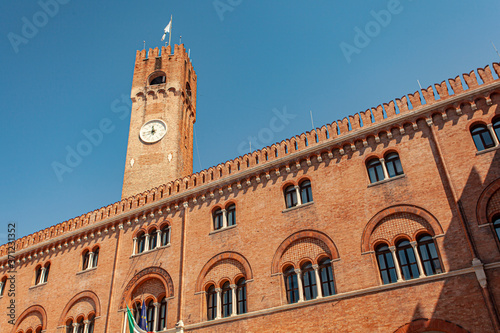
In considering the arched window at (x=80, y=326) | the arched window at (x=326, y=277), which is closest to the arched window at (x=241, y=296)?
the arched window at (x=326, y=277)

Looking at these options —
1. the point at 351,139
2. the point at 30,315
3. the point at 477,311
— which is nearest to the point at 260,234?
the point at 351,139

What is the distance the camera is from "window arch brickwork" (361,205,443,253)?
13242mm

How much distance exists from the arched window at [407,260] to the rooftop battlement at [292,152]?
3.92 m

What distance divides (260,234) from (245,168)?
3022 millimetres

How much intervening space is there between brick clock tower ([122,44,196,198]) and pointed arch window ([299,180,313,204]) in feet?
31.2

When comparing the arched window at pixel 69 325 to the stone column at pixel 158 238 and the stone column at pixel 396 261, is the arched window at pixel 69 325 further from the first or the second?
the stone column at pixel 396 261

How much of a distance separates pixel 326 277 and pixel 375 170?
4.04m

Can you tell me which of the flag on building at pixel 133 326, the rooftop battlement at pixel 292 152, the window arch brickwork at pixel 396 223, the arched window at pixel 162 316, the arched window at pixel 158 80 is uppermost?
the arched window at pixel 158 80

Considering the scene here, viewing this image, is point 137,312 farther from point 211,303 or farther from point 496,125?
point 496,125

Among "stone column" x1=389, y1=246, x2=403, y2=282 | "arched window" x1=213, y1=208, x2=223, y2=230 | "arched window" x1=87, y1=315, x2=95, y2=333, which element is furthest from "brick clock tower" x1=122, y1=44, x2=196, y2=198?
"stone column" x1=389, y1=246, x2=403, y2=282

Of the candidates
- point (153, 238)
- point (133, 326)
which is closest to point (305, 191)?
point (153, 238)

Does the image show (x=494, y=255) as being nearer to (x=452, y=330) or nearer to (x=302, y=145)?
(x=452, y=330)

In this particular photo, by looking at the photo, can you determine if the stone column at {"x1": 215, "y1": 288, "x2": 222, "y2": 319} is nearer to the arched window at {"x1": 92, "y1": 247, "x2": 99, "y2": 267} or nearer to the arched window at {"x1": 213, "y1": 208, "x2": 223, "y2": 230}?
the arched window at {"x1": 213, "y1": 208, "x2": 223, "y2": 230}

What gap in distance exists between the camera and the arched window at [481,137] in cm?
1359
